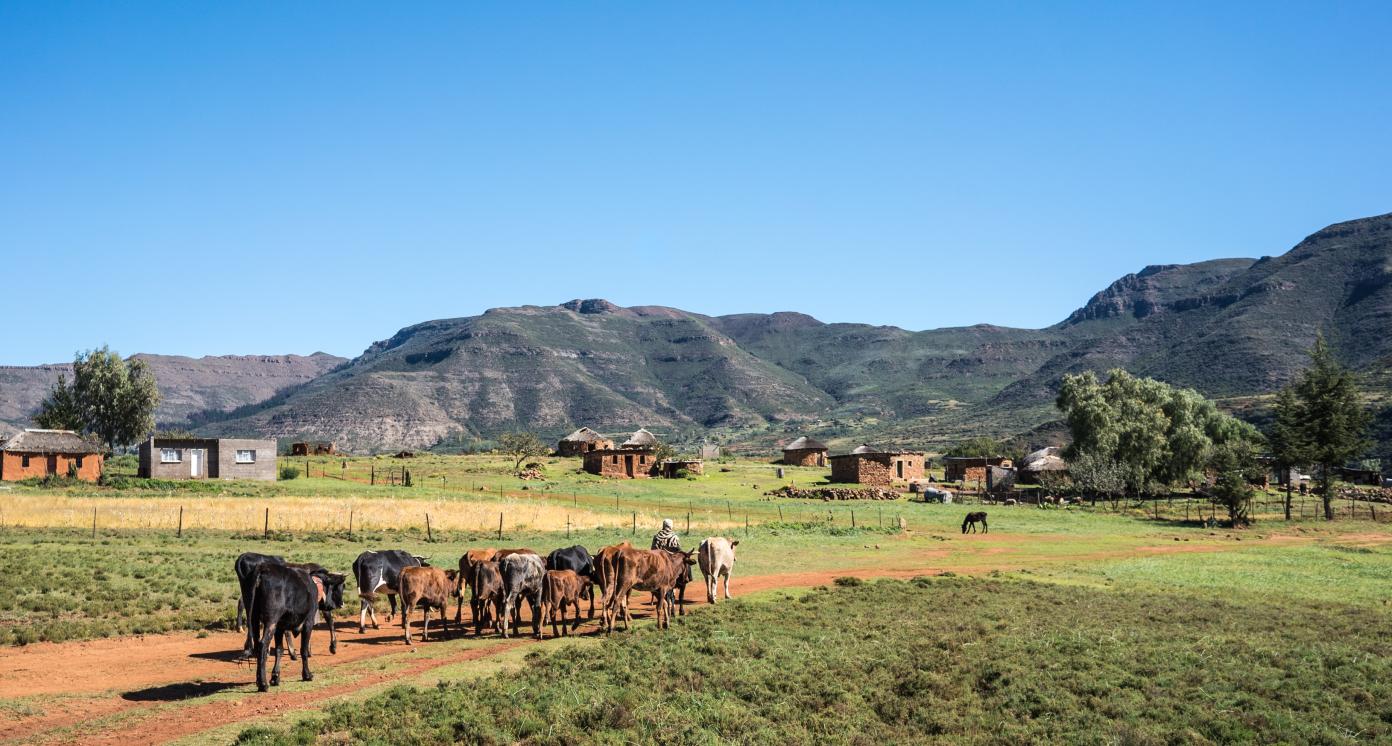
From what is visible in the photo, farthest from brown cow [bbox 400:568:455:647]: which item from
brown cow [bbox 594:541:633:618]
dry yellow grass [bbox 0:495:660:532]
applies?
dry yellow grass [bbox 0:495:660:532]

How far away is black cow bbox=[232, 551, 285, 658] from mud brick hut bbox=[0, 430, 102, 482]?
182 ft

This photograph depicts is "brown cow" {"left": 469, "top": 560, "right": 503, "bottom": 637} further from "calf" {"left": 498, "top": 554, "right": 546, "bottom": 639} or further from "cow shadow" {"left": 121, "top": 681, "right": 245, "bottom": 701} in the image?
"cow shadow" {"left": 121, "top": 681, "right": 245, "bottom": 701}

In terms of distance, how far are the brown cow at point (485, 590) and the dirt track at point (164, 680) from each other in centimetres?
116

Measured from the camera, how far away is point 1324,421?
230 feet

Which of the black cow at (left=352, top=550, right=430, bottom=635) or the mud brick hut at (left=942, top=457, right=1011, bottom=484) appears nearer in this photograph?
the black cow at (left=352, top=550, right=430, bottom=635)

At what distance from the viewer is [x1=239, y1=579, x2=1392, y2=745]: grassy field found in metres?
14.3

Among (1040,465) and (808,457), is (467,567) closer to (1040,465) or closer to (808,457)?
(1040,465)

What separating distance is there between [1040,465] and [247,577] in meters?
83.3

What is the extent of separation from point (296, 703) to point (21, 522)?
36021 millimetres

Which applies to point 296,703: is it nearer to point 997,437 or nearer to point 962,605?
point 962,605

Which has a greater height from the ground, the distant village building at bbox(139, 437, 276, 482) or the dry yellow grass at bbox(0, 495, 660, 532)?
the distant village building at bbox(139, 437, 276, 482)

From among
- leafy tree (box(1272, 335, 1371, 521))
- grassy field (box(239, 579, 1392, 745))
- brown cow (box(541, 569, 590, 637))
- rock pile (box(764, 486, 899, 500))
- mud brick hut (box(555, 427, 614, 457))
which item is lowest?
rock pile (box(764, 486, 899, 500))

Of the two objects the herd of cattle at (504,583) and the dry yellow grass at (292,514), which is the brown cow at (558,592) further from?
A: the dry yellow grass at (292,514)

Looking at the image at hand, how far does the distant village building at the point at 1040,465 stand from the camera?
88.5 meters
